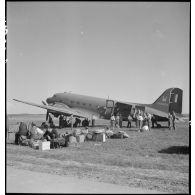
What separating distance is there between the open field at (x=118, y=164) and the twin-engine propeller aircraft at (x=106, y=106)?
13158mm

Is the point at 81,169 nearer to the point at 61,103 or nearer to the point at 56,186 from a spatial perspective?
the point at 56,186

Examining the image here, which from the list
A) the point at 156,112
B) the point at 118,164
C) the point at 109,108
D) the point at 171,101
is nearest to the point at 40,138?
the point at 118,164

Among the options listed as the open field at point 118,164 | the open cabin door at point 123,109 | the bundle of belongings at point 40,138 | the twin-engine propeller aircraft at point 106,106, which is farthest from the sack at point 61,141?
the open cabin door at point 123,109

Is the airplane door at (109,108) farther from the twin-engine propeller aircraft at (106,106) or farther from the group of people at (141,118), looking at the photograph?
the group of people at (141,118)

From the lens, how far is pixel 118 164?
9.06 meters

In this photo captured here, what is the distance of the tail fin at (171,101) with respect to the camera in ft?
82.4

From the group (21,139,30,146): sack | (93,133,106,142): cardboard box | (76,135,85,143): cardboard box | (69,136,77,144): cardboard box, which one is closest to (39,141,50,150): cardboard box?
(21,139,30,146): sack

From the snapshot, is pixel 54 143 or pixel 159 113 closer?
pixel 54 143

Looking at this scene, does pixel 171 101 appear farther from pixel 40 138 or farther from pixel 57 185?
pixel 57 185

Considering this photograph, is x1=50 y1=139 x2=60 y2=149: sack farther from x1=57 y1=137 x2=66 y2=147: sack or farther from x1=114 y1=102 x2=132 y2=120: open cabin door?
x1=114 y1=102 x2=132 y2=120: open cabin door

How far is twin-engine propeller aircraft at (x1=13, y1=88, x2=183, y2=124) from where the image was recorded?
25328mm

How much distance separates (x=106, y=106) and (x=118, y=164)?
19.2 m
